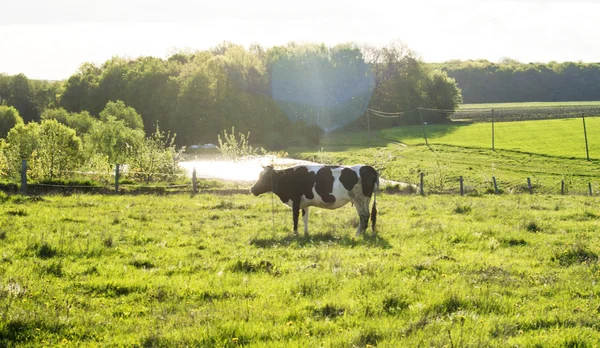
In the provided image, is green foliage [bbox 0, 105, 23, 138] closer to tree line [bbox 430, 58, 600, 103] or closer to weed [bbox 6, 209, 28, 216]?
weed [bbox 6, 209, 28, 216]

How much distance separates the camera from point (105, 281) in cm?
994

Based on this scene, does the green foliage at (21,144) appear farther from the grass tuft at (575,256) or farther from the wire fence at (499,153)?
the grass tuft at (575,256)

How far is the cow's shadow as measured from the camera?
1431 cm

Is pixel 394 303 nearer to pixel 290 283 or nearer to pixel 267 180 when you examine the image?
pixel 290 283

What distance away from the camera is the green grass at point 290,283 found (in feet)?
24.8

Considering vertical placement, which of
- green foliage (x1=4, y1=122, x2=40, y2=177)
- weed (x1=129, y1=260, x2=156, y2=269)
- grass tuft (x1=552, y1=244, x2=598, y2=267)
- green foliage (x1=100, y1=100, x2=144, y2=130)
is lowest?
grass tuft (x1=552, y1=244, x2=598, y2=267)

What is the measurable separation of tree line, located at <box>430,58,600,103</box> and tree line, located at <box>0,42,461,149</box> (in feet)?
259

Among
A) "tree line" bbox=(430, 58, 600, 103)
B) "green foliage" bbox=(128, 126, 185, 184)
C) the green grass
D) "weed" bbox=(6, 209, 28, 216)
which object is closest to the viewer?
the green grass

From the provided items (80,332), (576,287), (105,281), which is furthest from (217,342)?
(576,287)

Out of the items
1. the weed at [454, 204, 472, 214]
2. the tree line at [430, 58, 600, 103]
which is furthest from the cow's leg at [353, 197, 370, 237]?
the tree line at [430, 58, 600, 103]

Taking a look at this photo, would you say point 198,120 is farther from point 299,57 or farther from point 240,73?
point 299,57

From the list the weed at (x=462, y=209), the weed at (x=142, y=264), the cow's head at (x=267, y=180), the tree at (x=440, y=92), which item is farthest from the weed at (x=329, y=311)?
the tree at (x=440, y=92)

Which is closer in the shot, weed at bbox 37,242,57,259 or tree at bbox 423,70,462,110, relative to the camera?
weed at bbox 37,242,57,259

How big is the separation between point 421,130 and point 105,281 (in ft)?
314
